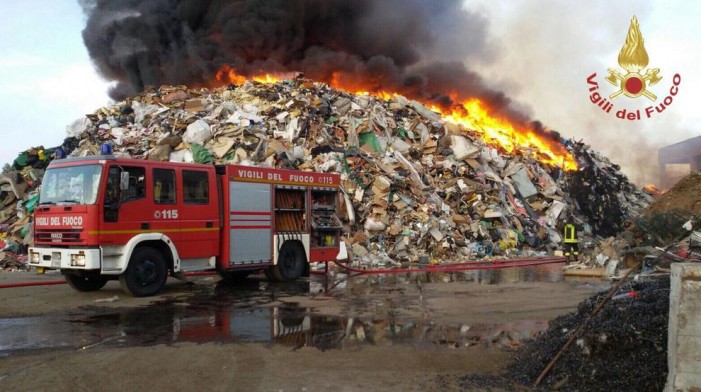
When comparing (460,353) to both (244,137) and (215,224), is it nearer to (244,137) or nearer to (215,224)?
(215,224)

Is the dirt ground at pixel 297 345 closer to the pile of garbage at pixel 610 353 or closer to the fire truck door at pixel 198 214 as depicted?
the pile of garbage at pixel 610 353

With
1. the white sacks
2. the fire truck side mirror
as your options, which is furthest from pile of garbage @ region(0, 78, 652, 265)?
the fire truck side mirror

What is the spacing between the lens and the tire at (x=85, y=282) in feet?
36.1

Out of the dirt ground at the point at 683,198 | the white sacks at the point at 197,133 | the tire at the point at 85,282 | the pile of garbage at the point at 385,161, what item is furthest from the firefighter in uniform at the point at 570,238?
the tire at the point at 85,282

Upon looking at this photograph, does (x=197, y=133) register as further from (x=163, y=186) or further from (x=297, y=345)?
(x=297, y=345)

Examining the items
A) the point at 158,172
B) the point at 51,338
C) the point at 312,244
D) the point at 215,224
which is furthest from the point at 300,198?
the point at 51,338

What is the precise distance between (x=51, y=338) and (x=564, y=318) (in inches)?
228

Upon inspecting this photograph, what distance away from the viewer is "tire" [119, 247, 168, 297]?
1023 cm

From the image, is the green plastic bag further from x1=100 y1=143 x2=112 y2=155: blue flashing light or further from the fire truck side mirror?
the fire truck side mirror

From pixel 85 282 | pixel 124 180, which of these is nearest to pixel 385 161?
pixel 85 282

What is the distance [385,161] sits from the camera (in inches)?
816

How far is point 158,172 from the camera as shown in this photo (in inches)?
418

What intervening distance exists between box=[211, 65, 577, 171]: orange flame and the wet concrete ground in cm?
1569

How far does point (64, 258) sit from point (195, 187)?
2.55 meters
